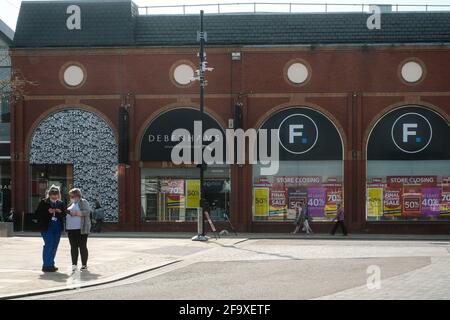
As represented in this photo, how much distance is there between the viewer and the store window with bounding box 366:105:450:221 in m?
35.8

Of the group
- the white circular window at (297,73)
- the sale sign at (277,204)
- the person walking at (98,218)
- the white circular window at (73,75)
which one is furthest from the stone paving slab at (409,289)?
the white circular window at (73,75)

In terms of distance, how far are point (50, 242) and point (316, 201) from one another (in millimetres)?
21161

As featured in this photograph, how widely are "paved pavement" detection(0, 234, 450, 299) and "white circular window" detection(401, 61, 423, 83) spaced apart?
14264 mm

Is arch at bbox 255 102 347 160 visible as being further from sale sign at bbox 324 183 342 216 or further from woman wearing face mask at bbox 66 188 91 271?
woman wearing face mask at bbox 66 188 91 271

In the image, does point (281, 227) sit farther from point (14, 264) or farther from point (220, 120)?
point (14, 264)

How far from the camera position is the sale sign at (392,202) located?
118 feet

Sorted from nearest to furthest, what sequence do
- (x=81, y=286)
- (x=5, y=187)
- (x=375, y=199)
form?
(x=81, y=286), (x=375, y=199), (x=5, y=187)

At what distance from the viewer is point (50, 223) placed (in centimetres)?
1662

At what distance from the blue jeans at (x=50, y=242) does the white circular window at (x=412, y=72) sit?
23233 millimetres

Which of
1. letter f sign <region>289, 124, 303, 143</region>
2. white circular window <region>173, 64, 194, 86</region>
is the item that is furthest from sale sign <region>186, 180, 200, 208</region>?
letter f sign <region>289, 124, 303, 143</region>

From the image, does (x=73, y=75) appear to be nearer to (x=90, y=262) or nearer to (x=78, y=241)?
(x=90, y=262)

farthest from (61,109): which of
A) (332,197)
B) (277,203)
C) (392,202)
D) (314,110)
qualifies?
(392,202)

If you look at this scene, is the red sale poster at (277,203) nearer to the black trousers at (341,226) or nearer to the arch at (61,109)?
the black trousers at (341,226)

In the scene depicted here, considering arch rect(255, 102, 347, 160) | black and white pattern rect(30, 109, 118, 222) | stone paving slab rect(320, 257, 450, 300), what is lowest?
stone paving slab rect(320, 257, 450, 300)
